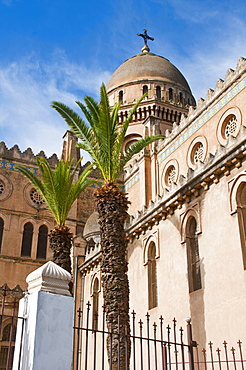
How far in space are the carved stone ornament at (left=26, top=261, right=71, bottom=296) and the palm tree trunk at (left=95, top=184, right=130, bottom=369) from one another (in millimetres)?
4799

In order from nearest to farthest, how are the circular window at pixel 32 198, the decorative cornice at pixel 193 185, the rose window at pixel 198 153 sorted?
the decorative cornice at pixel 193 185 → the rose window at pixel 198 153 → the circular window at pixel 32 198

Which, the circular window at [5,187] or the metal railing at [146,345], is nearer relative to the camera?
the metal railing at [146,345]

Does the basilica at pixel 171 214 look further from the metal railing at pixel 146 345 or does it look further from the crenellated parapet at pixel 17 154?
the metal railing at pixel 146 345

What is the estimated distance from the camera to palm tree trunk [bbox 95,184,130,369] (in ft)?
34.4

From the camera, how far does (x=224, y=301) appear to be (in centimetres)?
1066

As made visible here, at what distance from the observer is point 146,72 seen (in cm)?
3166

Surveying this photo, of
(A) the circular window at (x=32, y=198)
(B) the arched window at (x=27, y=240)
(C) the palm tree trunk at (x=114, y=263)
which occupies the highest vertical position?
(A) the circular window at (x=32, y=198)

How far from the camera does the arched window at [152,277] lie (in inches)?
563

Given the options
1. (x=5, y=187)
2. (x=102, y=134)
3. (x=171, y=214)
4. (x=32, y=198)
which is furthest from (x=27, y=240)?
(x=102, y=134)

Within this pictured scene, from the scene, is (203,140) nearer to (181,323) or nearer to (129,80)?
(181,323)

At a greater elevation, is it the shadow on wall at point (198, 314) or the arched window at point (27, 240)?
the arched window at point (27, 240)

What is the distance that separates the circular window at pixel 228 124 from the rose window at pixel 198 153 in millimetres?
1514

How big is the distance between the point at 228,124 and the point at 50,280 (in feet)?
44.4

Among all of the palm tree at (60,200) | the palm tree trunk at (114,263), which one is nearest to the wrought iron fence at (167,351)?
the palm tree trunk at (114,263)
